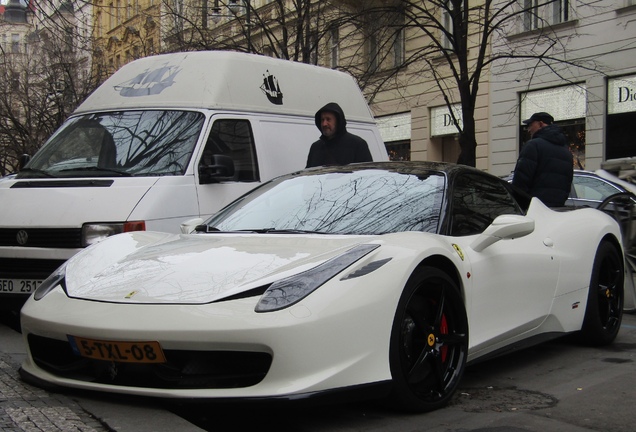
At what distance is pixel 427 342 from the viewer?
13.2 ft

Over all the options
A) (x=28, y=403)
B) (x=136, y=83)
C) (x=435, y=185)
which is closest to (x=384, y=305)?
(x=435, y=185)

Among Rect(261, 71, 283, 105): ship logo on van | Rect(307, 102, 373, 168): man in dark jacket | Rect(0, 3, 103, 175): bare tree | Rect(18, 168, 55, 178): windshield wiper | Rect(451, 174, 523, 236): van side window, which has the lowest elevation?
Rect(451, 174, 523, 236): van side window

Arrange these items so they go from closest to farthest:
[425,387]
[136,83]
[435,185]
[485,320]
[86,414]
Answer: [86,414]
[425,387]
[485,320]
[435,185]
[136,83]

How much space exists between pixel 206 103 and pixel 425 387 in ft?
13.8

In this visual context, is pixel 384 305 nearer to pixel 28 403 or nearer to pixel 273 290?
pixel 273 290

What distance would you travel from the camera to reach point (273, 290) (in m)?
3.58

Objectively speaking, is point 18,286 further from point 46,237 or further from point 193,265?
point 193,265

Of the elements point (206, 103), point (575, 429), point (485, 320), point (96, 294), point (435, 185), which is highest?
point (206, 103)

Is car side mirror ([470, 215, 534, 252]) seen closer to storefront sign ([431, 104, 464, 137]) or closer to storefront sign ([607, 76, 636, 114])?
storefront sign ([607, 76, 636, 114])

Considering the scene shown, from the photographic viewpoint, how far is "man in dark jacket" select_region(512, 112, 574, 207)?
7.84 metres

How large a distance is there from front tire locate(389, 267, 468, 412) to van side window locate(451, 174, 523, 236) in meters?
0.53

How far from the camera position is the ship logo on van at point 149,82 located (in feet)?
25.3

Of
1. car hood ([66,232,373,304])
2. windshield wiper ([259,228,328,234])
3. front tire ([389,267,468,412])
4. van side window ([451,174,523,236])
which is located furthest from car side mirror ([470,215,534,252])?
windshield wiper ([259,228,328,234])

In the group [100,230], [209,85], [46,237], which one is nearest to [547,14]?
[209,85]
